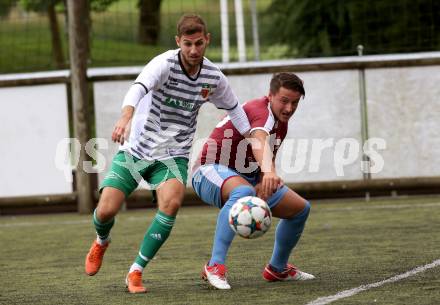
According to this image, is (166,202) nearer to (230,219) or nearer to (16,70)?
(230,219)

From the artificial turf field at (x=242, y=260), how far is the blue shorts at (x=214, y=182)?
52 centimetres

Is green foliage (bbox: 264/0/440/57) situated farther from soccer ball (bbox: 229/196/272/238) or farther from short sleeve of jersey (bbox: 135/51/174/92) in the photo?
soccer ball (bbox: 229/196/272/238)

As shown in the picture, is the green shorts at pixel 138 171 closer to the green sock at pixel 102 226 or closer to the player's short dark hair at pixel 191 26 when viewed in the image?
the green sock at pixel 102 226

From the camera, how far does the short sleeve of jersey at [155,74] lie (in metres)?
6.50

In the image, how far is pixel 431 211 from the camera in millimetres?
11047

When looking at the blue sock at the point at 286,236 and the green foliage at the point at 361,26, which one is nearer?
the blue sock at the point at 286,236

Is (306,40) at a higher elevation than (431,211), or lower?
higher

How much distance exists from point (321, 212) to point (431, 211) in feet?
4.33

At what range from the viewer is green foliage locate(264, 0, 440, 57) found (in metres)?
14.1

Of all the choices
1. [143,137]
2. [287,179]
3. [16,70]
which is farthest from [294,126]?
[143,137]

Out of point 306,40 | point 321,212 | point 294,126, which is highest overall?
point 306,40

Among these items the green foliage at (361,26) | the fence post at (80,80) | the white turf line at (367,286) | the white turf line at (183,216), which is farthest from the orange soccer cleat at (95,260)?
the green foliage at (361,26)

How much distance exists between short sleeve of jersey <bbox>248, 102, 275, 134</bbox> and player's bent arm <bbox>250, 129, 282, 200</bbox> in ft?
0.13

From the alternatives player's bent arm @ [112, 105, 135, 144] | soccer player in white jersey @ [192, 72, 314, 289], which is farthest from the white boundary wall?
player's bent arm @ [112, 105, 135, 144]
